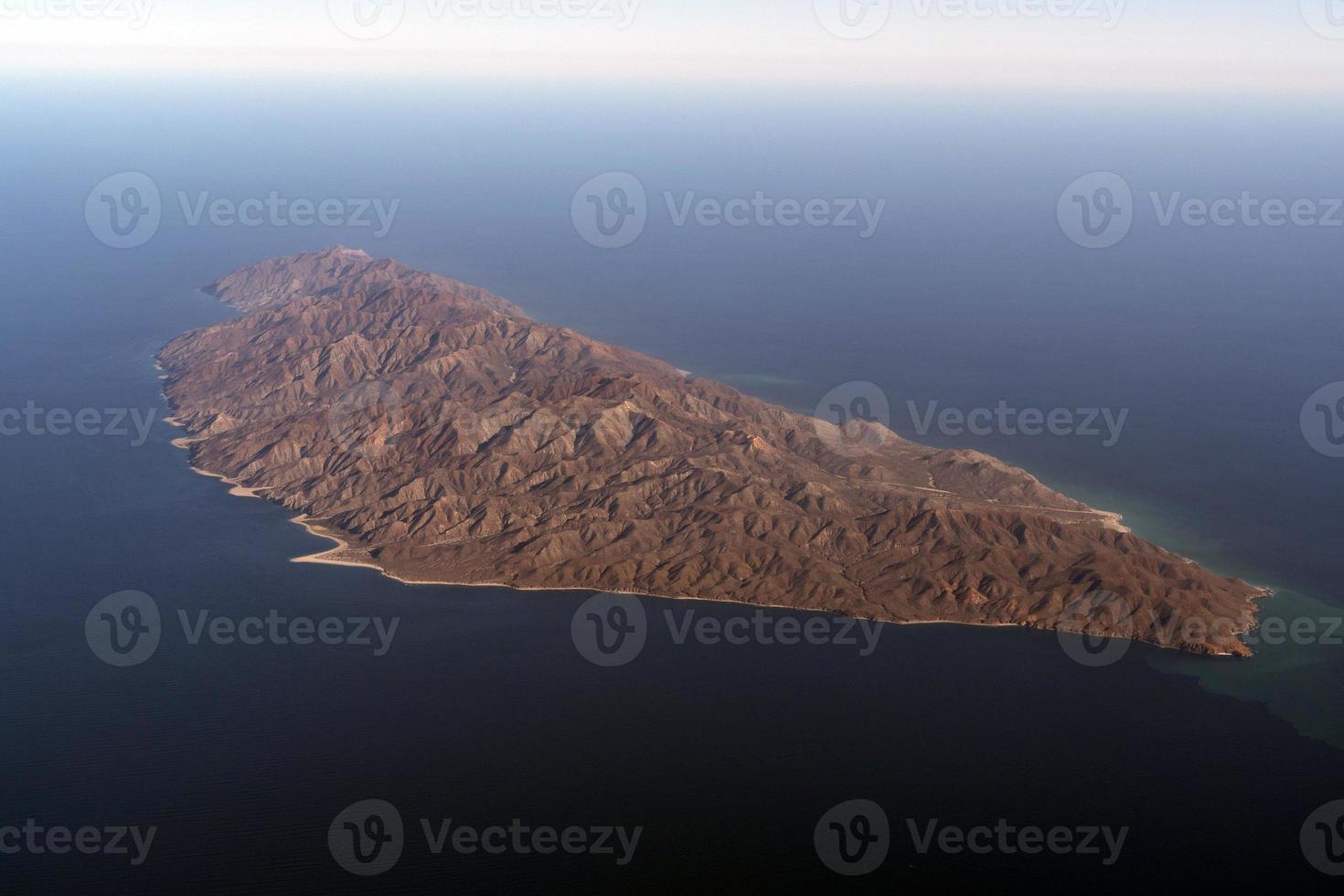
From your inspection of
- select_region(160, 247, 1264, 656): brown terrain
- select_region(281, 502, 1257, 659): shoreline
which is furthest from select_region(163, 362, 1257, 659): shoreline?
select_region(160, 247, 1264, 656): brown terrain

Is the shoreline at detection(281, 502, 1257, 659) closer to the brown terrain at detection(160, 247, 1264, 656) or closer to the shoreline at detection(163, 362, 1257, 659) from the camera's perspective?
the shoreline at detection(163, 362, 1257, 659)

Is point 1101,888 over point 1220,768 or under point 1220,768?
under

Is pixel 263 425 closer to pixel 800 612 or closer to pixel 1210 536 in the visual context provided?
pixel 800 612

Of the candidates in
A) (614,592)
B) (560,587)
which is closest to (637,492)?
(614,592)

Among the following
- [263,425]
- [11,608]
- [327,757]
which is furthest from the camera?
[263,425]

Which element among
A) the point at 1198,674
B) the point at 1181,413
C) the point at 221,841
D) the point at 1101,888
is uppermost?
the point at 1181,413

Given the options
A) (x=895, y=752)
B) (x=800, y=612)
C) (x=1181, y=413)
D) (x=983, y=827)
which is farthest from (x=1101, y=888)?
(x=1181, y=413)

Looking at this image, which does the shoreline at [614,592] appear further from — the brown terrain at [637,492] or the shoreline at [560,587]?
the brown terrain at [637,492]

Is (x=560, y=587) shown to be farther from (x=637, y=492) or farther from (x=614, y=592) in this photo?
(x=637, y=492)
